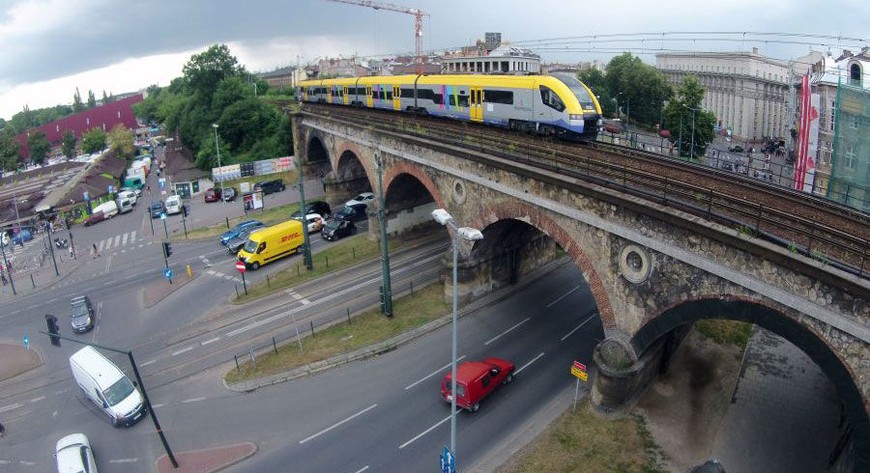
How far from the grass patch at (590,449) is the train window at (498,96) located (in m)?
18.0

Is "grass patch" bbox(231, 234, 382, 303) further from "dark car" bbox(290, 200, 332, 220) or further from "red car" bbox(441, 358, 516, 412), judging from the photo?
"red car" bbox(441, 358, 516, 412)

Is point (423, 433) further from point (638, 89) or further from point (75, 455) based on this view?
point (638, 89)

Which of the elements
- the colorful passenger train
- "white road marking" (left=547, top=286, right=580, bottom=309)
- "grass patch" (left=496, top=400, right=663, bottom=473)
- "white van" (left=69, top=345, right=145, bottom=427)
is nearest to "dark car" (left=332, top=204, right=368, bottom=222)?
the colorful passenger train

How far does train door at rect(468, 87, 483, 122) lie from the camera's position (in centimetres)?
3216

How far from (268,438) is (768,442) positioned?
60.1 feet

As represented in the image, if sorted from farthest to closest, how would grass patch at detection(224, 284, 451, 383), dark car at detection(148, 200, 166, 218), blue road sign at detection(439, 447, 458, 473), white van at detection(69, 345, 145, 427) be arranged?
dark car at detection(148, 200, 166, 218) → grass patch at detection(224, 284, 451, 383) → white van at detection(69, 345, 145, 427) → blue road sign at detection(439, 447, 458, 473)

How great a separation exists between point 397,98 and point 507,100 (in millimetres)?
15440

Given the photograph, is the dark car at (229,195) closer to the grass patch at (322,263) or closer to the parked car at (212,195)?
the parked car at (212,195)

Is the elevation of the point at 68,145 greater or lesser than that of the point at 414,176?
greater

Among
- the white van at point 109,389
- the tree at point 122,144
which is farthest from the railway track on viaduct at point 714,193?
the tree at point 122,144

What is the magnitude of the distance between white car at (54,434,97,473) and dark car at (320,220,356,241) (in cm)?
2458

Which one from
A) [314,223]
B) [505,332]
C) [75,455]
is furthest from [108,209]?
[505,332]

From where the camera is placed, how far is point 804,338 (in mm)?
13461

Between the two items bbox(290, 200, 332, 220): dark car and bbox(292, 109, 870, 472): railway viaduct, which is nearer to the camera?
bbox(292, 109, 870, 472): railway viaduct
